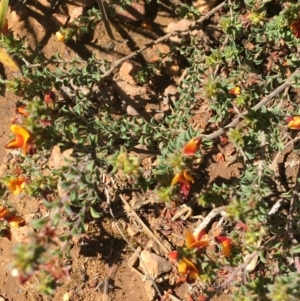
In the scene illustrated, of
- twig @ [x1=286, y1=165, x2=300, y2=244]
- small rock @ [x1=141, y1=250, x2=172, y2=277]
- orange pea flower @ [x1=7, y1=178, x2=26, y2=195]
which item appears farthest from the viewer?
small rock @ [x1=141, y1=250, x2=172, y2=277]

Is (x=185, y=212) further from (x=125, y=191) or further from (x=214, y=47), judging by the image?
(x=214, y=47)

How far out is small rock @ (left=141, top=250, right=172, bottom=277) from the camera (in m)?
3.78

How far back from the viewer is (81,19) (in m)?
3.70

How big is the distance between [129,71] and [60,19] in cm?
70

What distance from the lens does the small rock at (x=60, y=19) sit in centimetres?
402

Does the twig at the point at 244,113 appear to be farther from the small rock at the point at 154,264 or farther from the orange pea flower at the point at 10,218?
the orange pea flower at the point at 10,218

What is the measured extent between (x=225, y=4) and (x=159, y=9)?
2.22 feet

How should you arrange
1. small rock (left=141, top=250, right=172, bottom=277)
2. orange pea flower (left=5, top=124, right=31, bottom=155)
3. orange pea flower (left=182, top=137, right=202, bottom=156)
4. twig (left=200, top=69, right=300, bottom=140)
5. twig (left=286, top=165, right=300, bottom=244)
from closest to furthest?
1. orange pea flower (left=5, top=124, right=31, bottom=155)
2. orange pea flower (left=182, top=137, right=202, bottom=156)
3. twig (left=200, top=69, right=300, bottom=140)
4. twig (left=286, top=165, right=300, bottom=244)
5. small rock (left=141, top=250, right=172, bottom=277)

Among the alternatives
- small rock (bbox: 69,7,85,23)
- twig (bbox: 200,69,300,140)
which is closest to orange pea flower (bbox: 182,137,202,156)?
twig (bbox: 200,69,300,140)

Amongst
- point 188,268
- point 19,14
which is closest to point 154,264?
point 188,268

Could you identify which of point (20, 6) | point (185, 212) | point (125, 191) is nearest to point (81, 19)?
point (20, 6)

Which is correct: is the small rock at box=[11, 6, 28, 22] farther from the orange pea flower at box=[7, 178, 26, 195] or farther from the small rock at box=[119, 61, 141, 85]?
the orange pea flower at box=[7, 178, 26, 195]

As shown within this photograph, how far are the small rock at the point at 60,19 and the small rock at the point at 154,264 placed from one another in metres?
1.93

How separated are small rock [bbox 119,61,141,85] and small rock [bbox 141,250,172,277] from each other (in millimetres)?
1368
